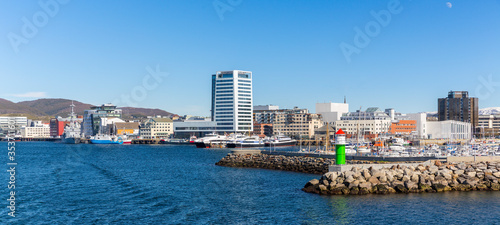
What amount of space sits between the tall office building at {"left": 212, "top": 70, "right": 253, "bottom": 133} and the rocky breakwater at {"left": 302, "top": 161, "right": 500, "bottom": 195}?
136386 mm

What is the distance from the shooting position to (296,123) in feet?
599

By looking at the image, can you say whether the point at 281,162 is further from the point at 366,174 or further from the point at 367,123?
the point at 367,123

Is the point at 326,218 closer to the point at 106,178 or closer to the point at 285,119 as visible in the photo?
the point at 106,178

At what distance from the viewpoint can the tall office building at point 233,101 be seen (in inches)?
6767

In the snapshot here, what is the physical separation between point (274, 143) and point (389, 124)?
5462 cm

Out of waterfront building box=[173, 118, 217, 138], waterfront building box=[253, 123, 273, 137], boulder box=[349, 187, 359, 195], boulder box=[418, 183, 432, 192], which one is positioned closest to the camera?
boulder box=[349, 187, 359, 195]

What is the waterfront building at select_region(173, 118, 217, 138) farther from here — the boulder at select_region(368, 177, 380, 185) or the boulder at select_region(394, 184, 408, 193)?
the boulder at select_region(394, 184, 408, 193)

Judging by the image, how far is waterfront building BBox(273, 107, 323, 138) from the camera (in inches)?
7087

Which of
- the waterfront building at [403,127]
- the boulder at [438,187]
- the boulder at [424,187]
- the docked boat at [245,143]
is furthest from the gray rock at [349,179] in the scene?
the waterfront building at [403,127]

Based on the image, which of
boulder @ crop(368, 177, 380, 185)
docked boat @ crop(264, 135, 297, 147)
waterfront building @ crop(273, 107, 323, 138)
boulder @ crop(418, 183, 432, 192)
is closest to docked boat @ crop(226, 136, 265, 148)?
docked boat @ crop(264, 135, 297, 147)

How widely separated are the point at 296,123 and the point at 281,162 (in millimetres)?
129626

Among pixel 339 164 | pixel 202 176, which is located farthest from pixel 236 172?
pixel 339 164

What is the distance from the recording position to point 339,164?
1457 inches

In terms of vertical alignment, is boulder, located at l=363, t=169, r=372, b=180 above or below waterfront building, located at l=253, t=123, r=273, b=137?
below
